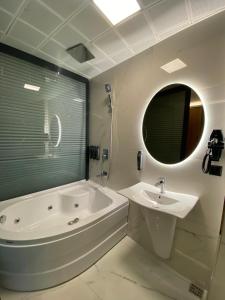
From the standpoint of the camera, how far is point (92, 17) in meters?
1.26

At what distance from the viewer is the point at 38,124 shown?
2031mm

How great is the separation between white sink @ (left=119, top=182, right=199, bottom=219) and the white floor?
2.47 ft

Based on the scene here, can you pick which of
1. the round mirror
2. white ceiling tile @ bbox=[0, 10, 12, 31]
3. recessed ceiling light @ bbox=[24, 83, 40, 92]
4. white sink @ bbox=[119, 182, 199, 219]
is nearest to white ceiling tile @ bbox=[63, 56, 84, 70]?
recessed ceiling light @ bbox=[24, 83, 40, 92]

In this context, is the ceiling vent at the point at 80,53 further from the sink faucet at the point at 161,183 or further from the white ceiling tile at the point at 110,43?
the sink faucet at the point at 161,183

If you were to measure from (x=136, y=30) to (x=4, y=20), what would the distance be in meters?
1.21

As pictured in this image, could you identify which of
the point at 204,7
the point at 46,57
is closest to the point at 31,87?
the point at 46,57

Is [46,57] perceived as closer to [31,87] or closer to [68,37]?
[31,87]

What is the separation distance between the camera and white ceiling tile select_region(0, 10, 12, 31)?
4.11ft

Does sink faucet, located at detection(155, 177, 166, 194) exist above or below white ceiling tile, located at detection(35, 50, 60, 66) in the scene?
below

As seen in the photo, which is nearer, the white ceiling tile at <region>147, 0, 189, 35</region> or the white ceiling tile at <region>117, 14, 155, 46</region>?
the white ceiling tile at <region>147, 0, 189, 35</region>

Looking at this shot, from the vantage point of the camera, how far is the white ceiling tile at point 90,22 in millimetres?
1215

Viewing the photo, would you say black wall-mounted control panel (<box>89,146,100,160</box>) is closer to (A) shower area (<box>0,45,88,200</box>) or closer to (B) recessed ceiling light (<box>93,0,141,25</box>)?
(A) shower area (<box>0,45,88,200</box>)

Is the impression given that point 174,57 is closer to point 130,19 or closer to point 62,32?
point 130,19

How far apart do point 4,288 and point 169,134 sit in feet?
7.04
